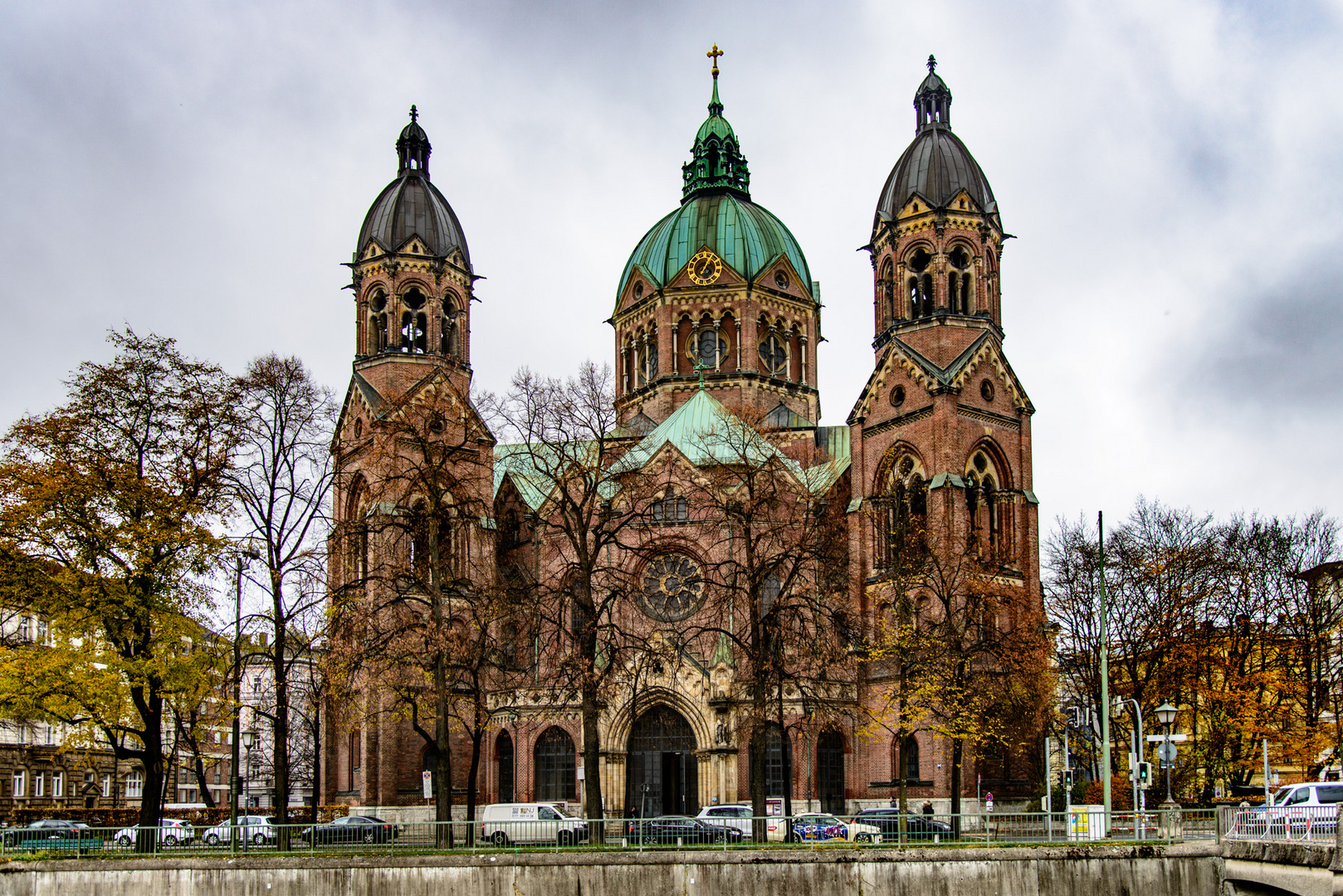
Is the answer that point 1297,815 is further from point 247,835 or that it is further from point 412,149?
point 412,149

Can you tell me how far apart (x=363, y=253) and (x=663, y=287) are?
589 inches

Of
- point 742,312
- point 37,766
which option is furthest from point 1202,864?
point 37,766

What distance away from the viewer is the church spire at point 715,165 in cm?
7438

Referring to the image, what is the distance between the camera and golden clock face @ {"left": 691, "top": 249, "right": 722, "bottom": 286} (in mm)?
69562

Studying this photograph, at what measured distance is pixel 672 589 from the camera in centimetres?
5741

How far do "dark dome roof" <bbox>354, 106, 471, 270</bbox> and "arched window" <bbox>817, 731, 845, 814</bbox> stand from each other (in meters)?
26.1

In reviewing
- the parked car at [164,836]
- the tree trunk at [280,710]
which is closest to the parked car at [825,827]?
the tree trunk at [280,710]

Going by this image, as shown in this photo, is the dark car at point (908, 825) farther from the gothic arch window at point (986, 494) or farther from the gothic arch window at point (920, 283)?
the gothic arch window at point (920, 283)

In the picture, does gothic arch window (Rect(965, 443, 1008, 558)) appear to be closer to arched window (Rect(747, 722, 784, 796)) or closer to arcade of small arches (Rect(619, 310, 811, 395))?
arched window (Rect(747, 722, 784, 796))

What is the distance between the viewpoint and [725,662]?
176ft

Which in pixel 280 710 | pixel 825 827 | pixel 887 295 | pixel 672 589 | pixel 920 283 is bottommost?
pixel 825 827

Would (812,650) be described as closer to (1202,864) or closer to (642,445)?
(1202,864)

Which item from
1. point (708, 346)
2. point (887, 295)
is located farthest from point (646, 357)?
point (887, 295)

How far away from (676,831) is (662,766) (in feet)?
67.7
